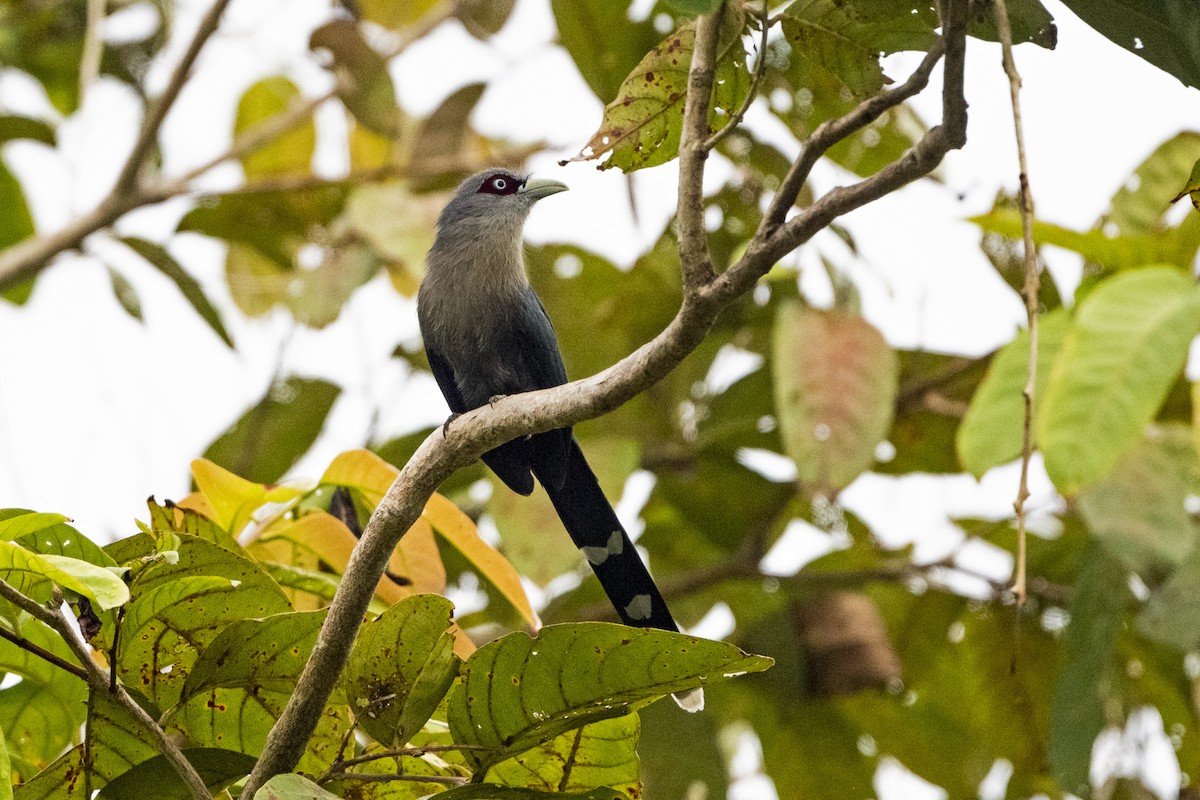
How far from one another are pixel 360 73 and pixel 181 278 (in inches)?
42.7

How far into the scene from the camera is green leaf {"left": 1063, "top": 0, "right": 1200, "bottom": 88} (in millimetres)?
1686

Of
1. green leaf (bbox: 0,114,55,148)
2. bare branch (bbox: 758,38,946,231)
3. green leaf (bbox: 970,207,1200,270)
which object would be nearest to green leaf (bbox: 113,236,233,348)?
green leaf (bbox: 0,114,55,148)

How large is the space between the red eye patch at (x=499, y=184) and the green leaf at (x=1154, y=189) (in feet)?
6.57

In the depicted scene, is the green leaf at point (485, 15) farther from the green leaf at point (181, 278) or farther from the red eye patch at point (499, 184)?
the green leaf at point (181, 278)

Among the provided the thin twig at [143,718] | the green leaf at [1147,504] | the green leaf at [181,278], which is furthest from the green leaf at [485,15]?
the thin twig at [143,718]

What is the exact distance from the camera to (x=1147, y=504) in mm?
3549

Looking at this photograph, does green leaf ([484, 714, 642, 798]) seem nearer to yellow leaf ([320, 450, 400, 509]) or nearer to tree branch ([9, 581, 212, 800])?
tree branch ([9, 581, 212, 800])

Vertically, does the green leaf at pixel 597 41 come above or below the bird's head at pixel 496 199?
above

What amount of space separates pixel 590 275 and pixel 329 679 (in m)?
3.12

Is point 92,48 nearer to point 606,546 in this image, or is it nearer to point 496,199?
point 496,199

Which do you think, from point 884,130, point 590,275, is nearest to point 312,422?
point 590,275

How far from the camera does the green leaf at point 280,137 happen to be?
18.9ft

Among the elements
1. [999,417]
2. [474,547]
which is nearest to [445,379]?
[474,547]

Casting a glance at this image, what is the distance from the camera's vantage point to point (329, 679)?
6.05 ft
